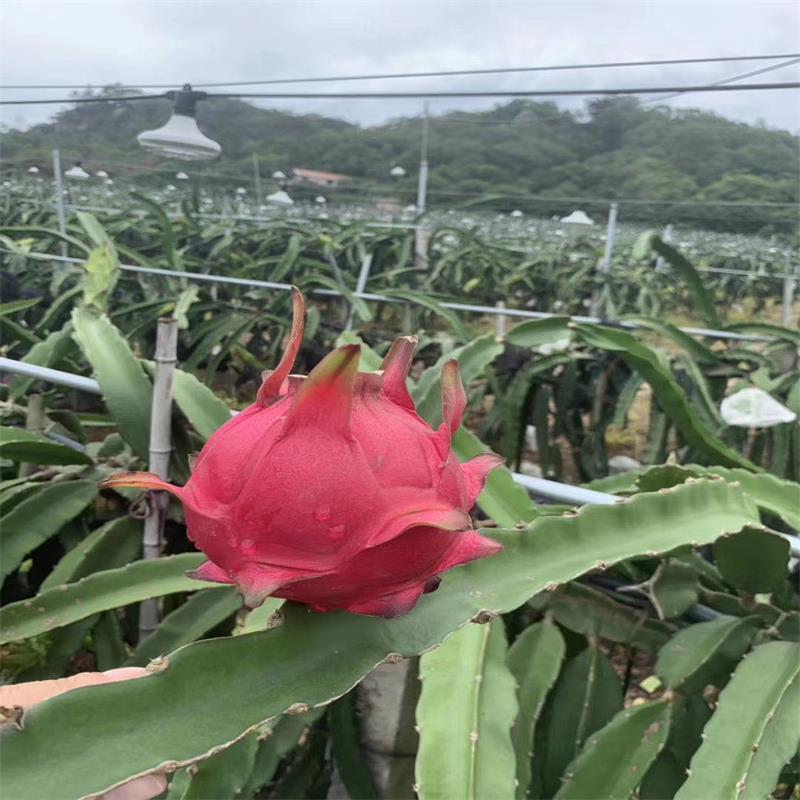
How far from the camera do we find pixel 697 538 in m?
0.45

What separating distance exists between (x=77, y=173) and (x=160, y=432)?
136 inches

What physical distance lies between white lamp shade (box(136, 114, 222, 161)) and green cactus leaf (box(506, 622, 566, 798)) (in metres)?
1.59

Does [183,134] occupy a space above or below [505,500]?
above

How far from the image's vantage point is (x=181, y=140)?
181cm

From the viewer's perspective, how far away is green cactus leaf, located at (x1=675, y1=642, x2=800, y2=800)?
42 cm

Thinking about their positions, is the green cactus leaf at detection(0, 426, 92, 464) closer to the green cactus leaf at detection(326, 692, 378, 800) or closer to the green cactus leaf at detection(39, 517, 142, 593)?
the green cactus leaf at detection(39, 517, 142, 593)

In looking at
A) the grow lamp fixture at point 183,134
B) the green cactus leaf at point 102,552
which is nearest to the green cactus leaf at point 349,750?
the green cactus leaf at point 102,552

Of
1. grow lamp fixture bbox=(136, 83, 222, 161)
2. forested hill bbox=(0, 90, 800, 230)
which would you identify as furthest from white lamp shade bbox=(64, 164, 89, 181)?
grow lamp fixture bbox=(136, 83, 222, 161)

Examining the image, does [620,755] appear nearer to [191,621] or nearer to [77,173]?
[191,621]

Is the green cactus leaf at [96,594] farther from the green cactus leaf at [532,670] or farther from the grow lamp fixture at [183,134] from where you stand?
the grow lamp fixture at [183,134]

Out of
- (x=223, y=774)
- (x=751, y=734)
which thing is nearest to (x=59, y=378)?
(x=223, y=774)

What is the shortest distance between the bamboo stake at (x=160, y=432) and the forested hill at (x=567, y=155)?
3.77 m

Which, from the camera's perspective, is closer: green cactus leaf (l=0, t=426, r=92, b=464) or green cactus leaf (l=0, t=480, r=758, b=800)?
green cactus leaf (l=0, t=480, r=758, b=800)

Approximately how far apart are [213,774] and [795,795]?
2.67ft
